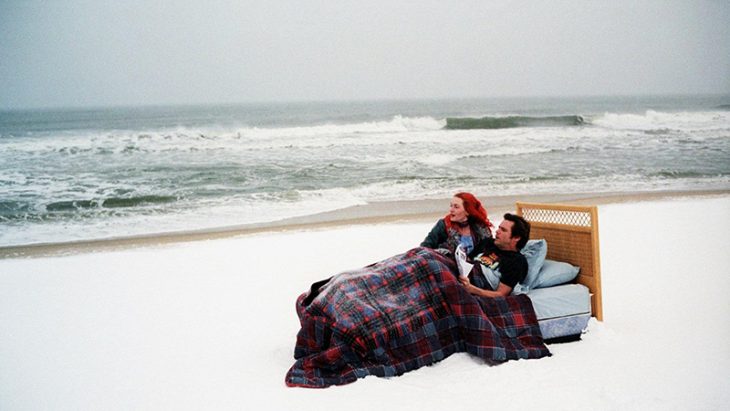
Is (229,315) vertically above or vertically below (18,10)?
below

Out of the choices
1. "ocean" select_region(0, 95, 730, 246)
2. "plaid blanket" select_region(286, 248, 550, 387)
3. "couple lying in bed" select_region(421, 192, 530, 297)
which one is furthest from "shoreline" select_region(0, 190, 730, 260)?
"plaid blanket" select_region(286, 248, 550, 387)

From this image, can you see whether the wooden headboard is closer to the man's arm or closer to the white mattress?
the white mattress

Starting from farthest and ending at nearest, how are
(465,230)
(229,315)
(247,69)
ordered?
(247,69) < (229,315) < (465,230)

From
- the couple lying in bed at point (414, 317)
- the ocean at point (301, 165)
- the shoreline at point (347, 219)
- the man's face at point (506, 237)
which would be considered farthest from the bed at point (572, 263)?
the ocean at point (301, 165)

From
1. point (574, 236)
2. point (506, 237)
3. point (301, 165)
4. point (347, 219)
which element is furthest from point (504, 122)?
point (506, 237)

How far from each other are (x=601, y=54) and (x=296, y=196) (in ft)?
86.3

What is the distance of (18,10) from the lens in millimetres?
25750

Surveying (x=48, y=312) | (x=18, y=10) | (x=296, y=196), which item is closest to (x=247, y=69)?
(x=18, y=10)

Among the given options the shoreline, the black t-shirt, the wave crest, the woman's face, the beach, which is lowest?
the beach

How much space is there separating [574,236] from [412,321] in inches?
43.0

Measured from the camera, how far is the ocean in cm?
904

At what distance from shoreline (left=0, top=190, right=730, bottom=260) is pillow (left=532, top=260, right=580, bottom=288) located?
12.4 feet

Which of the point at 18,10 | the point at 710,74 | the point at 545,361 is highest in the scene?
the point at 18,10

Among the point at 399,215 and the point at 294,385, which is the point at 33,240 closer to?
the point at 399,215
